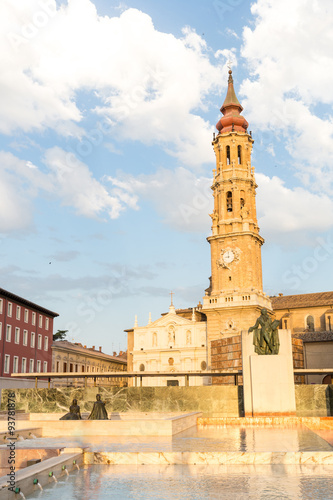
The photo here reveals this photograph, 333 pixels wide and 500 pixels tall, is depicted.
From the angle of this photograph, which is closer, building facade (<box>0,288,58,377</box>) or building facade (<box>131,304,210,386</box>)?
building facade (<box>0,288,58,377</box>)

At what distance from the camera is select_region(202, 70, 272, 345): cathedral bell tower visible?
219 feet

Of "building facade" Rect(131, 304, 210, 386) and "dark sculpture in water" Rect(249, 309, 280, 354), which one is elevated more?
"building facade" Rect(131, 304, 210, 386)

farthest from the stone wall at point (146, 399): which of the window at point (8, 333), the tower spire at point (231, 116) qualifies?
the tower spire at point (231, 116)

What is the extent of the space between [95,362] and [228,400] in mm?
67260

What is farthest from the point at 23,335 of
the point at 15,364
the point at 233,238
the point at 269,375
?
the point at 269,375

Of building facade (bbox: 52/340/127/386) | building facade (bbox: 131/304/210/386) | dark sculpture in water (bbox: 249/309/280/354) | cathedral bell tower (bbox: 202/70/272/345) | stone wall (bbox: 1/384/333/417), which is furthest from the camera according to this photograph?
building facade (bbox: 131/304/210/386)

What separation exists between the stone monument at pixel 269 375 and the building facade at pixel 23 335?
35640 millimetres

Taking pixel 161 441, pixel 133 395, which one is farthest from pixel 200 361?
pixel 161 441

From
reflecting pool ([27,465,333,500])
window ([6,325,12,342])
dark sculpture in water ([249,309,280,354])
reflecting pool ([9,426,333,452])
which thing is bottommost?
reflecting pool ([27,465,333,500])

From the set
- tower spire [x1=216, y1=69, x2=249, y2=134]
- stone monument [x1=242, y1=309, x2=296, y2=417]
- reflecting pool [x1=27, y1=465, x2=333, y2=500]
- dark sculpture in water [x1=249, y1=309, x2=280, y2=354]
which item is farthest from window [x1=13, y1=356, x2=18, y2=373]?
reflecting pool [x1=27, y1=465, x2=333, y2=500]

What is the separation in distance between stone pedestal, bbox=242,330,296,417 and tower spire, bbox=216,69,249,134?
59.5m

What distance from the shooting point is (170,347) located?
77062mm

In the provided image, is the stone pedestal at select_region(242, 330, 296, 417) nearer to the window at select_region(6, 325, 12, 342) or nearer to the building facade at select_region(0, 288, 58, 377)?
the building facade at select_region(0, 288, 58, 377)

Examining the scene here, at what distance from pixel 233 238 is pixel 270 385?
5040cm
